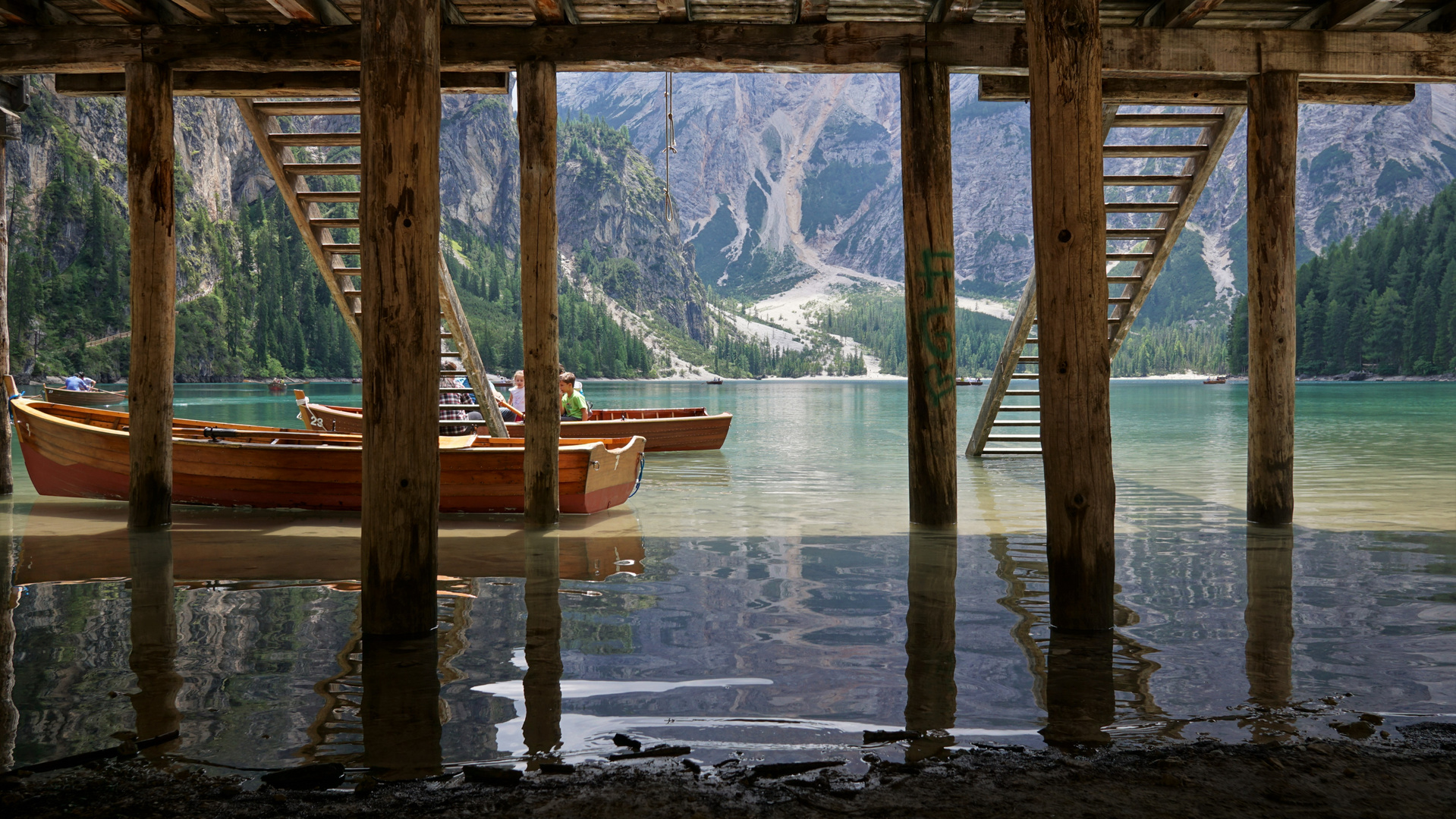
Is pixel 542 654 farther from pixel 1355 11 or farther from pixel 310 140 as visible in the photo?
pixel 310 140

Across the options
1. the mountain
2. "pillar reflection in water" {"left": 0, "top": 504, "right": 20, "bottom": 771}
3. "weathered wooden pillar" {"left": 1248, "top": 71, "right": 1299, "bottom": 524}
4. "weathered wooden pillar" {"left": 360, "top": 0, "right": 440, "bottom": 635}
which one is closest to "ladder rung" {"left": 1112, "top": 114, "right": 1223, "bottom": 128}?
"weathered wooden pillar" {"left": 1248, "top": 71, "right": 1299, "bottom": 524}

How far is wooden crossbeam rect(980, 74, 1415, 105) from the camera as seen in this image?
9969mm

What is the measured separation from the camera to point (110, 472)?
38.5ft

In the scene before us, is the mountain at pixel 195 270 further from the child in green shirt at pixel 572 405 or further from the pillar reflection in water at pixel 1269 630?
the pillar reflection in water at pixel 1269 630

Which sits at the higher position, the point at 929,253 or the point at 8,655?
the point at 929,253

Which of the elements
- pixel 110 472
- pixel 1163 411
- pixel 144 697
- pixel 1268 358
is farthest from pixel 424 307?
pixel 1163 411

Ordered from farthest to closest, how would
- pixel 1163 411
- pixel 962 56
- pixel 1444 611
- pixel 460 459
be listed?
1. pixel 1163 411
2. pixel 460 459
3. pixel 962 56
4. pixel 1444 611

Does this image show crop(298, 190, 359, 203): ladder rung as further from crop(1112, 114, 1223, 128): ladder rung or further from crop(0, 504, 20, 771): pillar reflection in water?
crop(1112, 114, 1223, 128): ladder rung

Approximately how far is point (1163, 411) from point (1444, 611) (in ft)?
148

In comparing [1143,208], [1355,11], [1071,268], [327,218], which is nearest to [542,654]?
[1071,268]

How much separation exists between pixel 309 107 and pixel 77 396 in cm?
2839

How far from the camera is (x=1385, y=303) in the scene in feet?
379

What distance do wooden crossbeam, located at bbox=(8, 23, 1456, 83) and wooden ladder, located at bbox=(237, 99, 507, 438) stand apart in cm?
110

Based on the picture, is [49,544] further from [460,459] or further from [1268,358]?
[1268,358]
